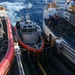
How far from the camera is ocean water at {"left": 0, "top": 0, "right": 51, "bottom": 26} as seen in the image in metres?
49.8

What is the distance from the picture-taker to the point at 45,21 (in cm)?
3831

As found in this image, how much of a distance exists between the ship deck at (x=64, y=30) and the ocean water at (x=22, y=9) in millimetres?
11268

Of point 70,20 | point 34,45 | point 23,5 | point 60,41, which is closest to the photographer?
point 60,41

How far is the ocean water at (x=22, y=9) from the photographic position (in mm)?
49812

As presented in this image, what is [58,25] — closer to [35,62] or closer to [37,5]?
[35,62]

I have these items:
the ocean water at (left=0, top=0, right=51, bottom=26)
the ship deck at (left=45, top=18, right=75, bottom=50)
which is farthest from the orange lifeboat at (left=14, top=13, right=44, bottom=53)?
the ocean water at (left=0, top=0, right=51, bottom=26)

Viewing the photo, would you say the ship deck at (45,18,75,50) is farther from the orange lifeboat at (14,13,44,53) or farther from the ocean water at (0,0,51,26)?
the ocean water at (0,0,51,26)

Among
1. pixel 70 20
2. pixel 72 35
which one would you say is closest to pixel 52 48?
pixel 72 35

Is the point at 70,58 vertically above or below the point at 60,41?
below

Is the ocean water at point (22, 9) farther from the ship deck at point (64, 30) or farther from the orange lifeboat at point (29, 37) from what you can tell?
the orange lifeboat at point (29, 37)

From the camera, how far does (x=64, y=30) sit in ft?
108

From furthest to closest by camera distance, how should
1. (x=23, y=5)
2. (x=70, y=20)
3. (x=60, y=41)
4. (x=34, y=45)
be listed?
(x=23, y=5)
(x=70, y=20)
(x=34, y=45)
(x=60, y=41)

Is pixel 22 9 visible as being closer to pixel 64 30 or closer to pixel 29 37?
pixel 29 37

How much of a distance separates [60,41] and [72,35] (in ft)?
10.7
